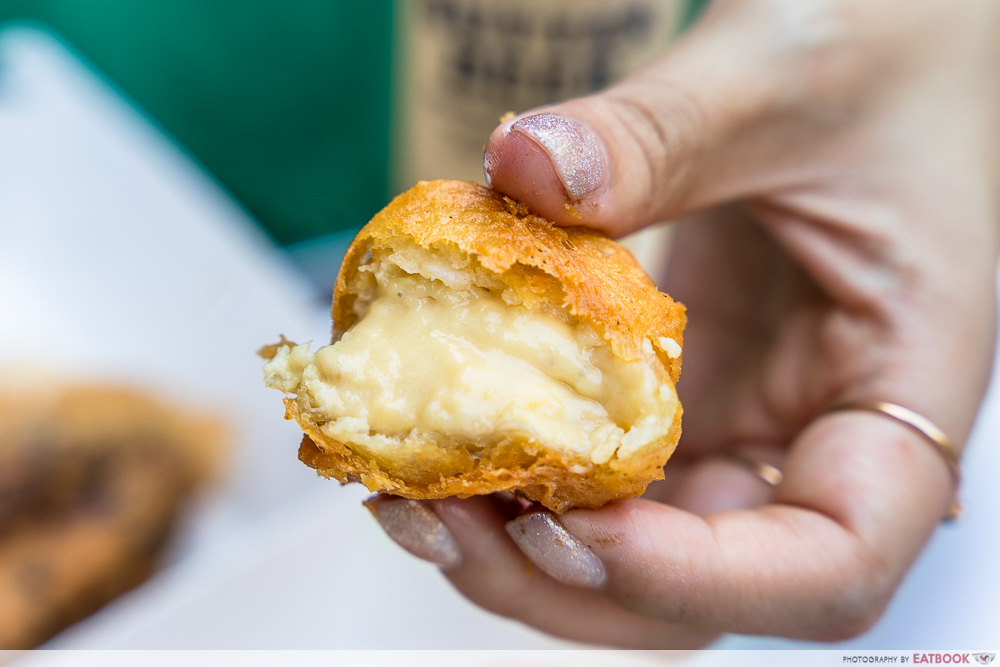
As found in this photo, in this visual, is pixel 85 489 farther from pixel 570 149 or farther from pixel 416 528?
pixel 570 149

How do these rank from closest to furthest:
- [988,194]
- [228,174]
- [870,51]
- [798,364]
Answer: [870,51]
[988,194]
[798,364]
[228,174]

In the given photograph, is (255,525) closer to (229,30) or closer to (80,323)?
(80,323)

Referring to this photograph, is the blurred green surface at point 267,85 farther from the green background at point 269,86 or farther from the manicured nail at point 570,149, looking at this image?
the manicured nail at point 570,149

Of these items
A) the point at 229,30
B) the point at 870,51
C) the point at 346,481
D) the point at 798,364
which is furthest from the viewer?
the point at 229,30

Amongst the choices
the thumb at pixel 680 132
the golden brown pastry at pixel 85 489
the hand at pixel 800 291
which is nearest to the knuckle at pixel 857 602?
the hand at pixel 800 291

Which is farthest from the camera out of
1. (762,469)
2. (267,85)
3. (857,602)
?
(267,85)

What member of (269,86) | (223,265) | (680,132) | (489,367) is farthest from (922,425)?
(269,86)

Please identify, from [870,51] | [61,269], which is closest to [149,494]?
[61,269]
